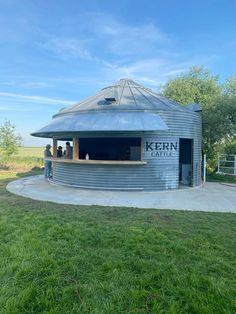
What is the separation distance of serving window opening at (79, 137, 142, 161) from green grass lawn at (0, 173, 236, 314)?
22.4 ft

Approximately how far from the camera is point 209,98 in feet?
59.9

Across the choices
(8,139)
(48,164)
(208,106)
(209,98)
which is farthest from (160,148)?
(8,139)

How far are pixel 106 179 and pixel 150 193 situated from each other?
1810 millimetres

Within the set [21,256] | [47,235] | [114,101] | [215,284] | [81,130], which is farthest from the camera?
[114,101]

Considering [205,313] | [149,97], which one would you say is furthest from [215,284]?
[149,97]

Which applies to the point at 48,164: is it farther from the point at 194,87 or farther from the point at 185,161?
the point at 194,87

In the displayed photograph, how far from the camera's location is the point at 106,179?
1018cm

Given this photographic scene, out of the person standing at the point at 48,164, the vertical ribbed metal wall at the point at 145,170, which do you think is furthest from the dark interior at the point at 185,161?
the person standing at the point at 48,164

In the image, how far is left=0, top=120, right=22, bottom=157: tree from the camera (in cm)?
1925

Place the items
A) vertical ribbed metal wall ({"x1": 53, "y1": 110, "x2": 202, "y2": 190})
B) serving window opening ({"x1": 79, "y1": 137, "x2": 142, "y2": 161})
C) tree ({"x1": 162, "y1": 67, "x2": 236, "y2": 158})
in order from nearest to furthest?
vertical ribbed metal wall ({"x1": 53, "y1": 110, "x2": 202, "y2": 190}) → serving window opening ({"x1": 79, "y1": 137, "x2": 142, "y2": 161}) → tree ({"x1": 162, "y1": 67, "x2": 236, "y2": 158})

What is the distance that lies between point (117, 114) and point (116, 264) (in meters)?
7.51

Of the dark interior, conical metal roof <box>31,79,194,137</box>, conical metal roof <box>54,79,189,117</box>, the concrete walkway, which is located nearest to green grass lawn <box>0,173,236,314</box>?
the concrete walkway

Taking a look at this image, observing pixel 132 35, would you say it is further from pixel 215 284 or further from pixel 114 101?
pixel 215 284

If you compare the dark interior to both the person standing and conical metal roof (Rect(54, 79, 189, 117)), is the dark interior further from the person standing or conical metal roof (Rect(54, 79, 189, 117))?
the person standing
